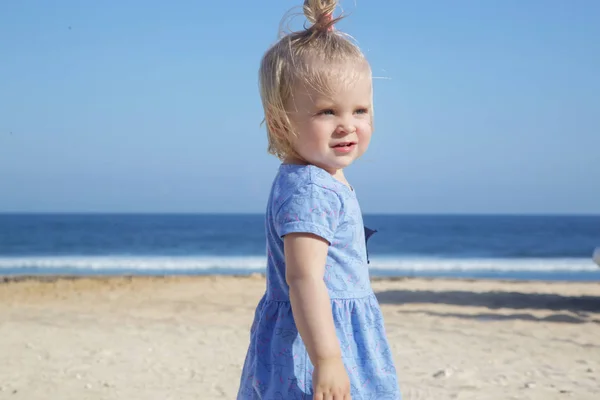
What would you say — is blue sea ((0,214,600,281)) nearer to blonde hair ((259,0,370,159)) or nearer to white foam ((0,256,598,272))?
white foam ((0,256,598,272))

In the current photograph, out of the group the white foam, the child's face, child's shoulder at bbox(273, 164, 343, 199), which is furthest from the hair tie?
the white foam

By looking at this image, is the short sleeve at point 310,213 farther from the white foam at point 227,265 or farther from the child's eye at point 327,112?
the white foam at point 227,265

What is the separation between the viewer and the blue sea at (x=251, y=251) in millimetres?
21541

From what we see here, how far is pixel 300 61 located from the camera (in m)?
2.07

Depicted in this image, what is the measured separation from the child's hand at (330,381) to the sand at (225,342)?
320 cm

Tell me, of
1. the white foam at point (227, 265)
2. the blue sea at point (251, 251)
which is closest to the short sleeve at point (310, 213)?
the blue sea at point (251, 251)

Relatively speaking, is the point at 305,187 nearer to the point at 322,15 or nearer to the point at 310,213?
the point at 310,213

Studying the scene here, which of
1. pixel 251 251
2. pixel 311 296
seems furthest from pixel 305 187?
pixel 251 251

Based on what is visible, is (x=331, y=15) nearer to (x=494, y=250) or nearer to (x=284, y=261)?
(x=284, y=261)

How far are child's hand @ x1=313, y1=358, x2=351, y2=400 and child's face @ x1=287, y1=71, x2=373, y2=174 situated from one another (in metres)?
0.55

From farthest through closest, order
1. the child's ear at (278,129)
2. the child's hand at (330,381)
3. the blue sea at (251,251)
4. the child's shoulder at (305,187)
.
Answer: the blue sea at (251,251), the child's ear at (278,129), the child's shoulder at (305,187), the child's hand at (330,381)

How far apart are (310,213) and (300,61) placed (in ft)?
1.36

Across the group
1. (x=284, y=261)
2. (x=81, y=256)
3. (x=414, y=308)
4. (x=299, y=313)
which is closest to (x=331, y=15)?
(x=284, y=261)

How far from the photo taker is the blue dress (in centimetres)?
203
